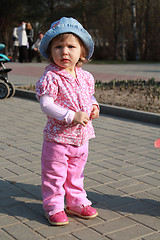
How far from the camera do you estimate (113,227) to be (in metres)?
3.24

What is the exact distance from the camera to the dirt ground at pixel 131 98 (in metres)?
8.14

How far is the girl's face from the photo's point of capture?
3.17 metres

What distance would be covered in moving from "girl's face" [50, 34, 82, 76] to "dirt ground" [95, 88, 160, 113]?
4.67 m

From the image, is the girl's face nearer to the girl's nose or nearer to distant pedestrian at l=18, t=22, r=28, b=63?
the girl's nose

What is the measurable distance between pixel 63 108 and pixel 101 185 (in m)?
1.33

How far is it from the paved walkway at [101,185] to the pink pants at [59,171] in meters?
0.17

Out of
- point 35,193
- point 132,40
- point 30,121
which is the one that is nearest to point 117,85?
point 30,121

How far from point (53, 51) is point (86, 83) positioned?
39 cm

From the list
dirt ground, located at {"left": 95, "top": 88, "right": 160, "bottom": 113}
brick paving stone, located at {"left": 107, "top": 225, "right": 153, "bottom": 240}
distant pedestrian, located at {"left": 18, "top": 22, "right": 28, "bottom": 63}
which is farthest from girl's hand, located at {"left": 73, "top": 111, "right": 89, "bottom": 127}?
distant pedestrian, located at {"left": 18, "top": 22, "right": 28, "bottom": 63}

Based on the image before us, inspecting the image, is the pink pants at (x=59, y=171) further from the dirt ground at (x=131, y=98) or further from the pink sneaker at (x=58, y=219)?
the dirt ground at (x=131, y=98)

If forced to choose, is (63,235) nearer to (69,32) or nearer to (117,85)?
(69,32)

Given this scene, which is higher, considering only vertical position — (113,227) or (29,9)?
(29,9)

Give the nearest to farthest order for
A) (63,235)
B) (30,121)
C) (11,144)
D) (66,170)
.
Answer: (63,235) < (66,170) < (11,144) < (30,121)

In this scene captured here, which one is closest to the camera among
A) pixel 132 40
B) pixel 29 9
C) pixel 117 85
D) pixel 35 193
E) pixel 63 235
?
pixel 63 235
